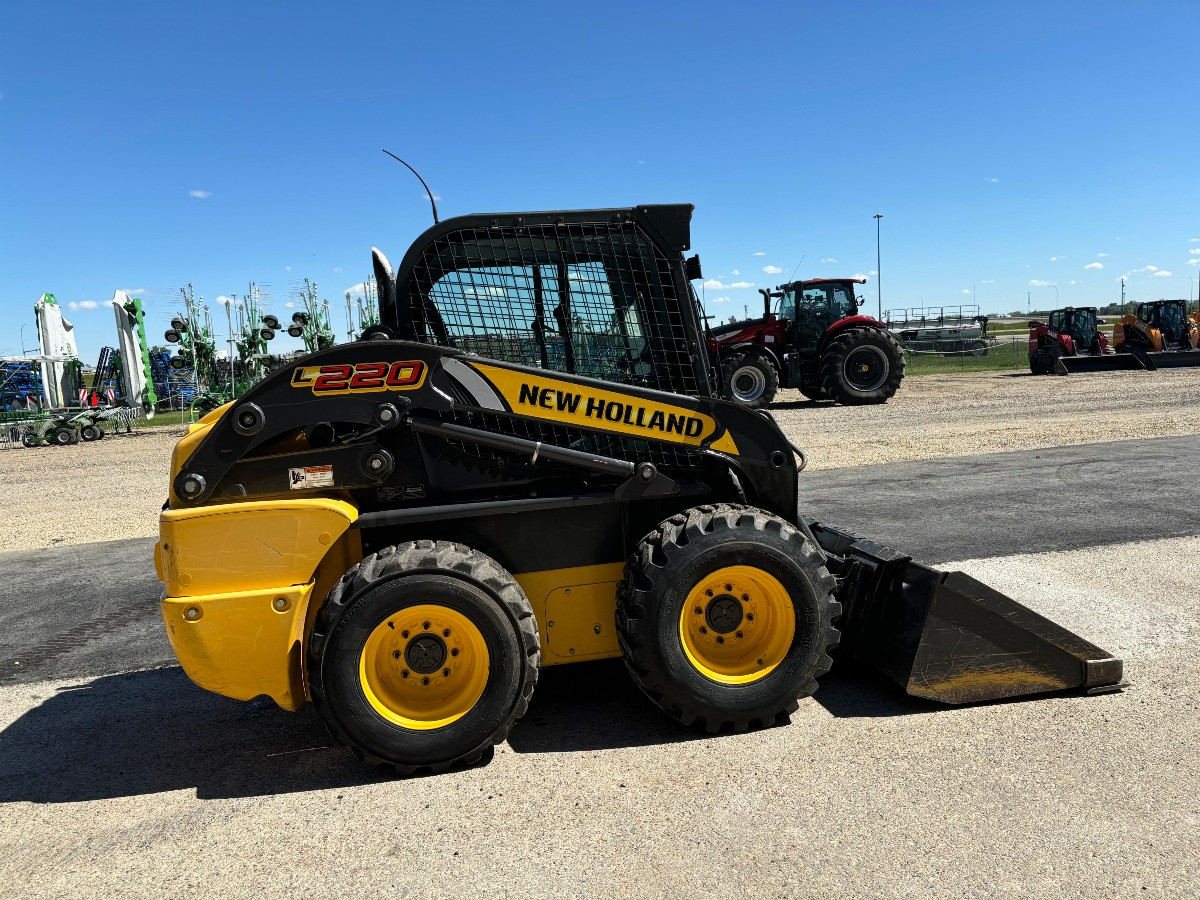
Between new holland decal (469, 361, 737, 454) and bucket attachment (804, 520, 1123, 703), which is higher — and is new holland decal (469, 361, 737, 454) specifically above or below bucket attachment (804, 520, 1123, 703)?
above

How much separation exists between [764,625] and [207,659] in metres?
2.46

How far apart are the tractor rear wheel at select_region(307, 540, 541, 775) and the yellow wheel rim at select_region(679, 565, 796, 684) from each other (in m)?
0.75

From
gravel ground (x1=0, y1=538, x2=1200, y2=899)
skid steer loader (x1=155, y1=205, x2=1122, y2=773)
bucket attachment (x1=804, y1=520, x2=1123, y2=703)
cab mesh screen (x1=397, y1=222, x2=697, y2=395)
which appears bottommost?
gravel ground (x1=0, y1=538, x2=1200, y2=899)

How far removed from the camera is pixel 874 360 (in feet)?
64.2

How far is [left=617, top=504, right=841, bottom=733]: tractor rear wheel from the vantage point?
12.8 feet

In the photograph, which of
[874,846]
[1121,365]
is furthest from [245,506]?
[1121,365]

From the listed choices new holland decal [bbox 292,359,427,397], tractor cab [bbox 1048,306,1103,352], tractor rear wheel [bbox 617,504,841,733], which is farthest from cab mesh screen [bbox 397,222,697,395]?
tractor cab [bbox 1048,306,1103,352]

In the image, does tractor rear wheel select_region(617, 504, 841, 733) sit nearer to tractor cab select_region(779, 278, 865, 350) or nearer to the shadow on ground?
the shadow on ground

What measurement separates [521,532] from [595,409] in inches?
26.7

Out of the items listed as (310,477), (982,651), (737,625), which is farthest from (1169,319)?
(310,477)

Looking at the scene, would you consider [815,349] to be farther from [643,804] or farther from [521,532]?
[643,804]

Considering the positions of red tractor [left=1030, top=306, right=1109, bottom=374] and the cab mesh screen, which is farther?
red tractor [left=1030, top=306, right=1109, bottom=374]

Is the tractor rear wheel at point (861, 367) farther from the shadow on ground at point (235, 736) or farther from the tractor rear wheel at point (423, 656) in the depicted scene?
the tractor rear wheel at point (423, 656)

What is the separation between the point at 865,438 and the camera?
14.5m
